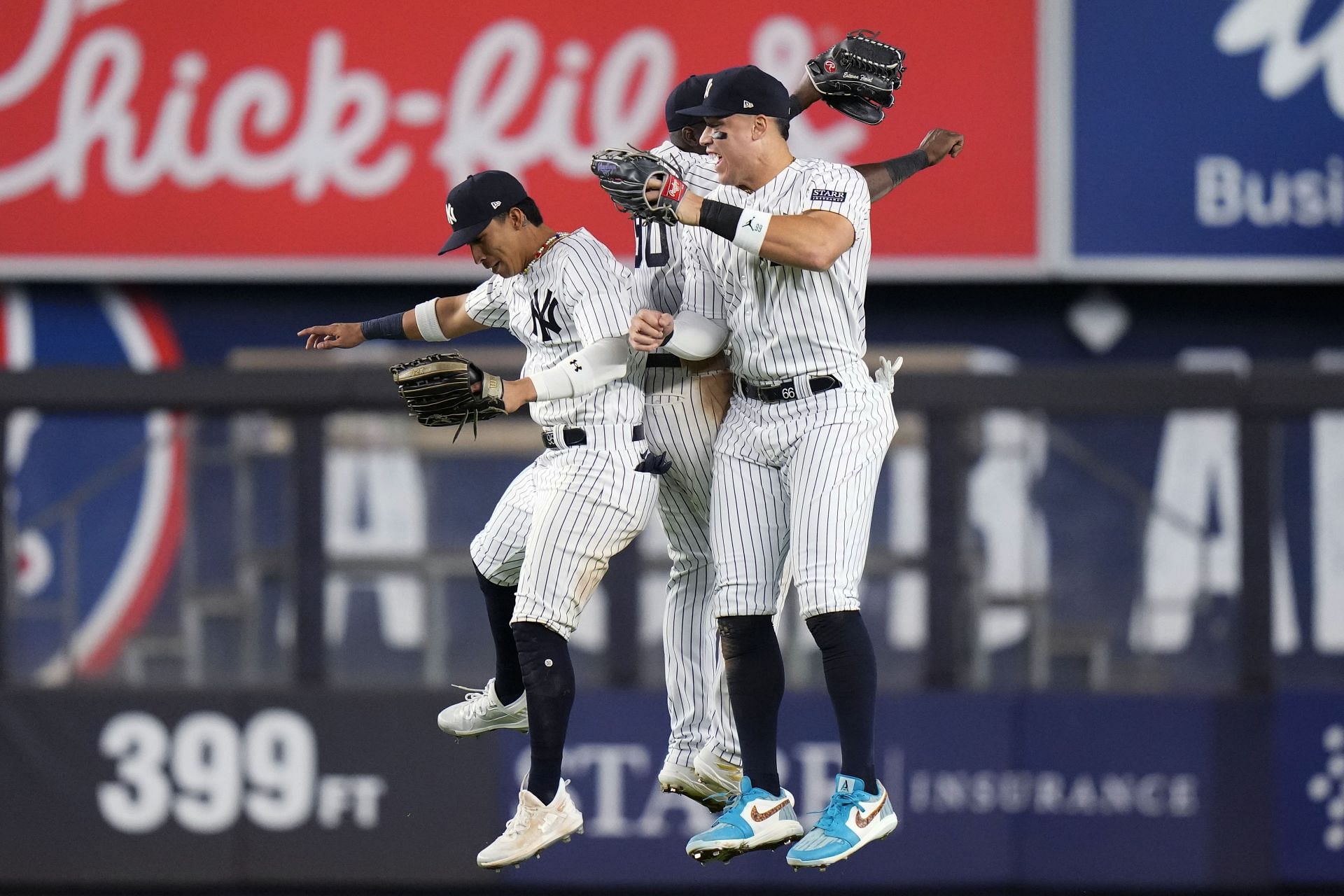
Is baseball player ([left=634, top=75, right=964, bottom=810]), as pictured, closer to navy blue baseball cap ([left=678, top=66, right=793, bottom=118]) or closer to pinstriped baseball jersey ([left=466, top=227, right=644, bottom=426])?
pinstriped baseball jersey ([left=466, top=227, right=644, bottom=426])

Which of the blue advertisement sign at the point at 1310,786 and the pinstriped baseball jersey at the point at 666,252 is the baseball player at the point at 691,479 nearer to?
the pinstriped baseball jersey at the point at 666,252

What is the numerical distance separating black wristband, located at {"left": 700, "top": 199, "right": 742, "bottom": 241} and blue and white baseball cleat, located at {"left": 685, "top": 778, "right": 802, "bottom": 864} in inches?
58.7

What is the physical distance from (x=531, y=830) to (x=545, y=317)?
1396 millimetres

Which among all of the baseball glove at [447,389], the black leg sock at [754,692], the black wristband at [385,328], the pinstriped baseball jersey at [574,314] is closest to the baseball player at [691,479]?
the pinstriped baseball jersey at [574,314]

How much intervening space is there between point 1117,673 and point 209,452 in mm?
4381

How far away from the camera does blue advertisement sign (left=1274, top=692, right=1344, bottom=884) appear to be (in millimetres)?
9086

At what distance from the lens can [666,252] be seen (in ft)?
18.4

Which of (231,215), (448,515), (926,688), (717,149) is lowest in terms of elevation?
(926,688)

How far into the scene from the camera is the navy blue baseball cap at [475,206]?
5.27m

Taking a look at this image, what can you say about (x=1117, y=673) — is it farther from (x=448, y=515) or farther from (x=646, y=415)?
(x=646, y=415)

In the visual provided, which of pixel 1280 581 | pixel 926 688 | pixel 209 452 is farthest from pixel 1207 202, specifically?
pixel 209 452

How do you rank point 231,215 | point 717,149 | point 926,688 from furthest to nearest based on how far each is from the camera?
point 231,215 → point 926,688 → point 717,149

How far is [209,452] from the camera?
9320 millimetres

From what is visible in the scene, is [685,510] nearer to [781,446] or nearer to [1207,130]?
[781,446]
